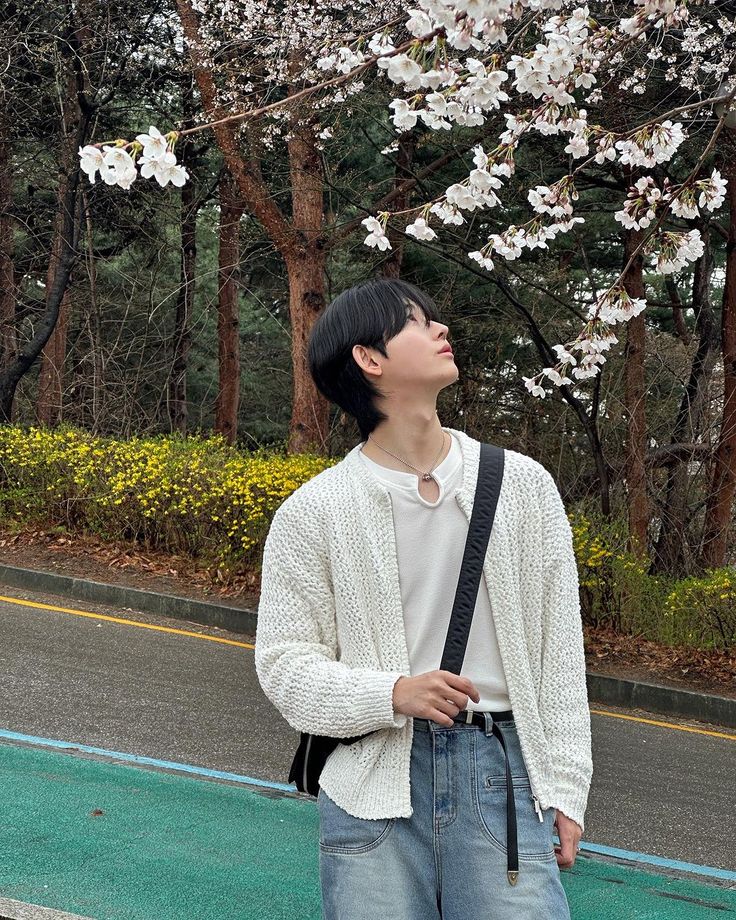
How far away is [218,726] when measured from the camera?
7000 mm

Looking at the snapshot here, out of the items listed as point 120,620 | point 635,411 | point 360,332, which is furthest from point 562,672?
point 635,411

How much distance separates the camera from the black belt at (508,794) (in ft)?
6.80

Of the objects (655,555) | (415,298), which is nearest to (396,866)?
(415,298)

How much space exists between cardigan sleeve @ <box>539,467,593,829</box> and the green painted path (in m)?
2.06

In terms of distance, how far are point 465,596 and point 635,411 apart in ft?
37.7

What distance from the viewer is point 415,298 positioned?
242 centimetres

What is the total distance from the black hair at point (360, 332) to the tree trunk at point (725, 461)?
1147cm

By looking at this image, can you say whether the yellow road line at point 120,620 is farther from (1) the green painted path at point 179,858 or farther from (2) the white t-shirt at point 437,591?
(2) the white t-shirt at point 437,591

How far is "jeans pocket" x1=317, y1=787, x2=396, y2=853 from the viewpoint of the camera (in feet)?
6.93

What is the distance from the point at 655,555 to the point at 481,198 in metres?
8.52

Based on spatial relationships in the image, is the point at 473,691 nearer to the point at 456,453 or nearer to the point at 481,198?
the point at 456,453

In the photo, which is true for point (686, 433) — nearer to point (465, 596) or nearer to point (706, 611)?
point (706, 611)

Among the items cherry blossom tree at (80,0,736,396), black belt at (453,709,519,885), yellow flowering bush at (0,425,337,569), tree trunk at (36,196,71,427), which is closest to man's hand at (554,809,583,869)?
black belt at (453,709,519,885)

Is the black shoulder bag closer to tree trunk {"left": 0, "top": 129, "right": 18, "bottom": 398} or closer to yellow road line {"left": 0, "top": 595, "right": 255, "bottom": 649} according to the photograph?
yellow road line {"left": 0, "top": 595, "right": 255, "bottom": 649}
